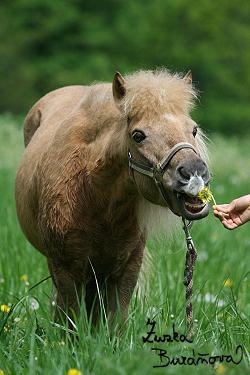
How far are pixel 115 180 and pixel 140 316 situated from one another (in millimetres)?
768

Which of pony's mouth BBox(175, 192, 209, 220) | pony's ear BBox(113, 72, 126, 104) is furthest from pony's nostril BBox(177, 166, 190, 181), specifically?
pony's ear BBox(113, 72, 126, 104)

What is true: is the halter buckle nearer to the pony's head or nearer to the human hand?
the pony's head

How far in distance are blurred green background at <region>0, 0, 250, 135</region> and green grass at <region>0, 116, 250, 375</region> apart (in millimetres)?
21391

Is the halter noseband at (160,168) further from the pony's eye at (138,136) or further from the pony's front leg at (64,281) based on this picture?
the pony's front leg at (64,281)

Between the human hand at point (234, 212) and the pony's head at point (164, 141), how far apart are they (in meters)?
0.32

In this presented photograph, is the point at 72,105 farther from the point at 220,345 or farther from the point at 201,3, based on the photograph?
the point at 201,3

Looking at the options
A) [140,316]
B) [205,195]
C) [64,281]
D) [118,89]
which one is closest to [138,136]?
[118,89]

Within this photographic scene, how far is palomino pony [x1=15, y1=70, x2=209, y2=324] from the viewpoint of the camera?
→ 3.52 metres

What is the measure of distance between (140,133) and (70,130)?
2.61 ft

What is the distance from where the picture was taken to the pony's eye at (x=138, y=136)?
3.64 meters

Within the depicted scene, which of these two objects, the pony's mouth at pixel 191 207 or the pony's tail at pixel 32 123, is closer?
the pony's mouth at pixel 191 207

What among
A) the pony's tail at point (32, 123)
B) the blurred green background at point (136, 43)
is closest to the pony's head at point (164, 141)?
the pony's tail at point (32, 123)

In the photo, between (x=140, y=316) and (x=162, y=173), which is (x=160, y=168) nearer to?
(x=162, y=173)

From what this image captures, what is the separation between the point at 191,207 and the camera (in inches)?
134
